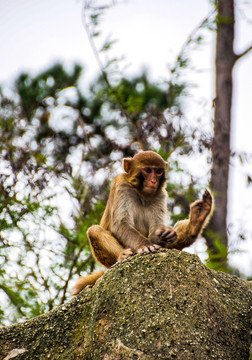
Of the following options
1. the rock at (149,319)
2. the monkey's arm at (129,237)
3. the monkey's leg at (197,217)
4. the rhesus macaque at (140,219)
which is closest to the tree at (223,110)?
the rhesus macaque at (140,219)

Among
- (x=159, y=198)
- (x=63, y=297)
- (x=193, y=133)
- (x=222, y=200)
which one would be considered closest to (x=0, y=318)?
(x=63, y=297)

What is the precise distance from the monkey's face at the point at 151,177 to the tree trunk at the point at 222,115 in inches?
143

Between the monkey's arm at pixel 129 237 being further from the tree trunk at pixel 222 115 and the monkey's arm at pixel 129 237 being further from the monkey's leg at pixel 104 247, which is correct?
the tree trunk at pixel 222 115

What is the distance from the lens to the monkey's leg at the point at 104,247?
227 inches

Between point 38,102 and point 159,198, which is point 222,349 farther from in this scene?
point 38,102

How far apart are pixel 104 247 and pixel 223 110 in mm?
7502

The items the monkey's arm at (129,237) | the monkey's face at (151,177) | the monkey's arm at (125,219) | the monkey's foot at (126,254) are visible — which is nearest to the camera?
the monkey's foot at (126,254)

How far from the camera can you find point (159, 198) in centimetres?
665

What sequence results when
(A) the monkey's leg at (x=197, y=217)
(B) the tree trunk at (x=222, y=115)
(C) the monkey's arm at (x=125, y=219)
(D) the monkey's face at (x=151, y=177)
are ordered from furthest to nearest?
(B) the tree trunk at (x=222, y=115) → (D) the monkey's face at (x=151, y=177) → (A) the monkey's leg at (x=197, y=217) → (C) the monkey's arm at (x=125, y=219)

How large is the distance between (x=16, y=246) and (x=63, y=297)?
113cm

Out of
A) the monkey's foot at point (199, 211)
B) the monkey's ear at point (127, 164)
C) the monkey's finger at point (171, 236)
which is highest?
the monkey's ear at point (127, 164)

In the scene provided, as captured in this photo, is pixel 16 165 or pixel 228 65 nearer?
pixel 16 165

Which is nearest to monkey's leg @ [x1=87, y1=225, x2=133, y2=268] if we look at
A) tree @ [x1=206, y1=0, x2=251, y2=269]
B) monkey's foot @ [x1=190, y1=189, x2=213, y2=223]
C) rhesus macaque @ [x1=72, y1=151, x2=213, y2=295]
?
rhesus macaque @ [x1=72, y1=151, x2=213, y2=295]

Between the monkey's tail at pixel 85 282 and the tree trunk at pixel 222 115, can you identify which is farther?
the tree trunk at pixel 222 115
